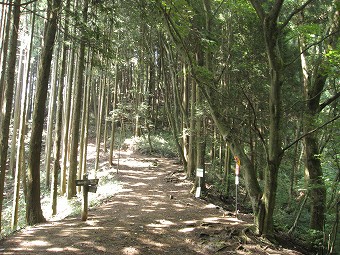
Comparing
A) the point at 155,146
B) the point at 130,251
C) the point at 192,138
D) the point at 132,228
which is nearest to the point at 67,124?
the point at 192,138

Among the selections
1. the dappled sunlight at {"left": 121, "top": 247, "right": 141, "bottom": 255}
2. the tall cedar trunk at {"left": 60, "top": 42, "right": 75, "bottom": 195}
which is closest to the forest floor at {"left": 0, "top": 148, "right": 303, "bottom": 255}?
the dappled sunlight at {"left": 121, "top": 247, "right": 141, "bottom": 255}

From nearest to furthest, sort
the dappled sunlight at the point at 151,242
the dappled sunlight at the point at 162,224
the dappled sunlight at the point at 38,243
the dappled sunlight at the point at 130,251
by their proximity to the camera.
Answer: the dappled sunlight at the point at 130,251
the dappled sunlight at the point at 38,243
the dappled sunlight at the point at 151,242
the dappled sunlight at the point at 162,224

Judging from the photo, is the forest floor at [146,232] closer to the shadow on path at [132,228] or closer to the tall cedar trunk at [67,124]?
the shadow on path at [132,228]

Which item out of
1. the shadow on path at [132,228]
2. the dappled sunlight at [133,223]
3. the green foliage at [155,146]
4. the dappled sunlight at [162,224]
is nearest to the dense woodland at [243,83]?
the dappled sunlight at [133,223]

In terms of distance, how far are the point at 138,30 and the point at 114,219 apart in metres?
13.6

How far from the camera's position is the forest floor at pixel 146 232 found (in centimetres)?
573

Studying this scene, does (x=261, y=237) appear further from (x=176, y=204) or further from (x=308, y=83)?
(x=308, y=83)

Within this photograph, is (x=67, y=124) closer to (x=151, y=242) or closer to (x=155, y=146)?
(x=151, y=242)

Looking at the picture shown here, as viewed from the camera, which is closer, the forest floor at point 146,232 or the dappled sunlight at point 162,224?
the forest floor at point 146,232

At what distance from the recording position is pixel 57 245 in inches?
222

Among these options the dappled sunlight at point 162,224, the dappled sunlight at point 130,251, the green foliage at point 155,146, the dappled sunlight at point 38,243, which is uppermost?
the green foliage at point 155,146

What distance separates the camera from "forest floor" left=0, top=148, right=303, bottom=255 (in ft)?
18.8

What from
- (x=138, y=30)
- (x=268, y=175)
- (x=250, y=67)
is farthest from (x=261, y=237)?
(x=138, y=30)

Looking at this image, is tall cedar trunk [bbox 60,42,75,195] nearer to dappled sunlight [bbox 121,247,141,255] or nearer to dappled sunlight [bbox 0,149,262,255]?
dappled sunlight [bbox 0,149,262,255]
